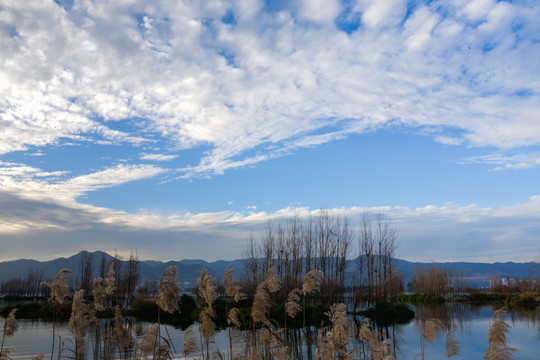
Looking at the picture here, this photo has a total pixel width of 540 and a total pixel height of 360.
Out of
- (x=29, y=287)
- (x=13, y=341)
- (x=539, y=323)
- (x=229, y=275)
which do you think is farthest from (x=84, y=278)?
(x=229, y=275)

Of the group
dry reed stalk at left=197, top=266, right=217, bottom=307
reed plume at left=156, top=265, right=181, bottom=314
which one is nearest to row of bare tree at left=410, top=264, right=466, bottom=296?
dry reed stalk at left=197, top=266, right=217, bottom=307

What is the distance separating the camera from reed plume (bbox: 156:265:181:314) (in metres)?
4.68

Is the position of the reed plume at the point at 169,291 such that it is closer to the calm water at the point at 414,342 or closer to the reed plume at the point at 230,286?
the reed plume at the point at 230,286

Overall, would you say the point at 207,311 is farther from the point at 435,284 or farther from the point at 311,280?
the point at 435,284

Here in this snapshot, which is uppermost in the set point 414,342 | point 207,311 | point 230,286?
point 230,286

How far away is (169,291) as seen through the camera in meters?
4.68

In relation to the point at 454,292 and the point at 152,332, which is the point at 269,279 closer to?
the point at 152,332

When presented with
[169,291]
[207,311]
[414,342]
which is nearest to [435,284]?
[414,342]

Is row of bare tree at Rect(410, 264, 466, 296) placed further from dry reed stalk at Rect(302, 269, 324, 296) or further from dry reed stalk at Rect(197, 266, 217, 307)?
dry reed stalk at Rect(197, 266, 217, 307)

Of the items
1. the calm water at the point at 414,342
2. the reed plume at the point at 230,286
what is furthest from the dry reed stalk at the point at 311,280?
the calm water at the point at 414,342

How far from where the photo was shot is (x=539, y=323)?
2116 centimetres

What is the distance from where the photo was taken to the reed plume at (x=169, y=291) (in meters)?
4.68

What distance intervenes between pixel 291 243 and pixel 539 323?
55.8 feet

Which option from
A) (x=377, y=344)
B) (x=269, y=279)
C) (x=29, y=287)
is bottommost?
(x=29, y=287)
